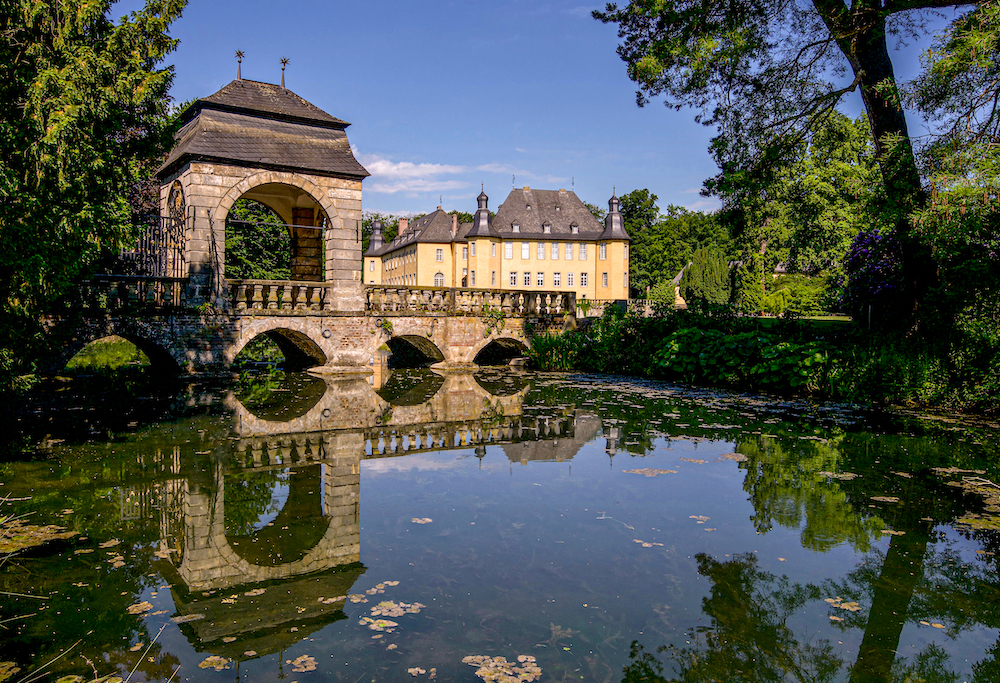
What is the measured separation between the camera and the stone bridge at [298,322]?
14.1 metres

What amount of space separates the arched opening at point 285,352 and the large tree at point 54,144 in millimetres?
8283

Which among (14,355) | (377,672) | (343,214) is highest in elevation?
(343,214)

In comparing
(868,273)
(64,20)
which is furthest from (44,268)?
(868,273)

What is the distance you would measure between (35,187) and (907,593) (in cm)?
959

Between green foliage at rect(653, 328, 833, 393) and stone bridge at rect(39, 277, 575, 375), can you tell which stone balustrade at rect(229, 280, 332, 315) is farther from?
green foliage at rect(653, 328, 833, 393)

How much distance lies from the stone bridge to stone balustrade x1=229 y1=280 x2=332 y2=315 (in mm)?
26

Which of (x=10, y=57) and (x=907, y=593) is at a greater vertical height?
(x=10, y=57)

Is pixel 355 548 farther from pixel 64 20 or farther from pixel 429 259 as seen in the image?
pixel 429 259

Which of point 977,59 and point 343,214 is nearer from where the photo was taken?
point 977,59

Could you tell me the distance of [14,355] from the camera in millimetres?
8383

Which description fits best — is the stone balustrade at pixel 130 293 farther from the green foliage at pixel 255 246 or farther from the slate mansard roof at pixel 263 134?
the green foliage at pixel 255 246

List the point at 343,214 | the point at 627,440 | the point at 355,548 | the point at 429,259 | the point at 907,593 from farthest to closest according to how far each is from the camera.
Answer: the point at 429,259
the point at 343,214
the point at 627,440
the point at 355,548
the point at 907,593

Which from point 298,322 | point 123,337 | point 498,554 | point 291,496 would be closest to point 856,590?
point 498,554

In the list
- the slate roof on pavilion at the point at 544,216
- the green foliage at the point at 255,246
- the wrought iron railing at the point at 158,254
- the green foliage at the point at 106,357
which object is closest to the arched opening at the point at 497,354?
the green foliage at the point at 255,246
